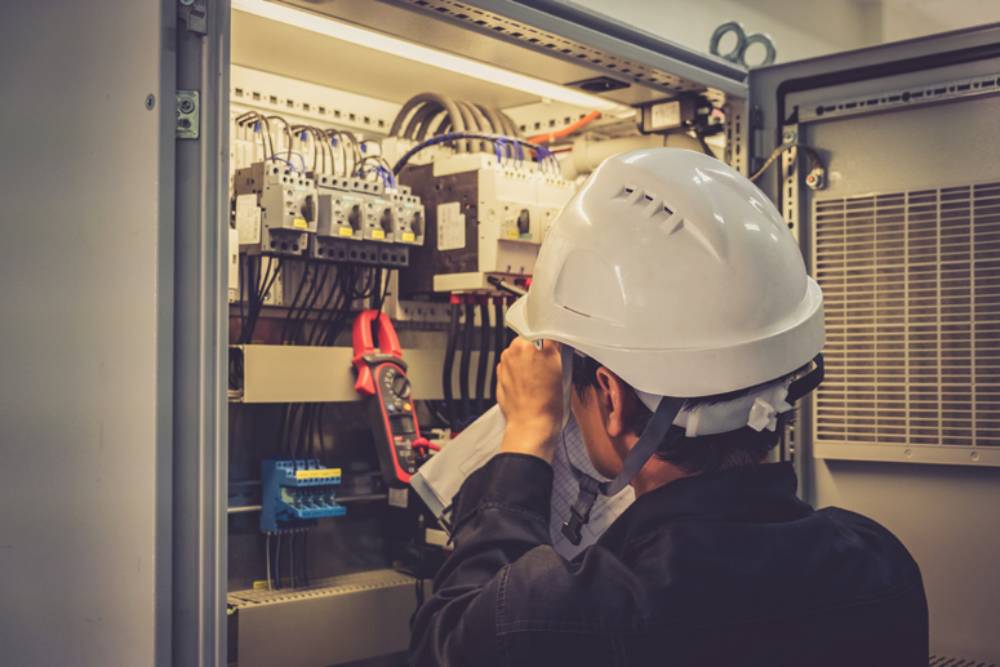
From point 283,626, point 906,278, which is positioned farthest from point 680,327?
point 283,626

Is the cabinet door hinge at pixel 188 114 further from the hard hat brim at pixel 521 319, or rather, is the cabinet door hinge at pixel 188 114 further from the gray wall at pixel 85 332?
the hard hat brim at pixel 521 319

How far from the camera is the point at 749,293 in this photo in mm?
1179

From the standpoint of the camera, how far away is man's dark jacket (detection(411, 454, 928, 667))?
3.56 ft

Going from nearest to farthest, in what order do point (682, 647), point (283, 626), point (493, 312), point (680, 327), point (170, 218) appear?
point (682, 647) → point (680, 327) → point (170, 218) → point (283, 626) → point (493, 312)

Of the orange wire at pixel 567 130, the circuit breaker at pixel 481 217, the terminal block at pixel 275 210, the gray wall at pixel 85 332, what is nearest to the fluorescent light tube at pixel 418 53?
the orange wire at pixel 567 130

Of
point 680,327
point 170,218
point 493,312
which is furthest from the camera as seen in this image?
point 493,312

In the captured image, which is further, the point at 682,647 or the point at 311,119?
the point at 311,119

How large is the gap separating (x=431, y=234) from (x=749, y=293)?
1.51 meters

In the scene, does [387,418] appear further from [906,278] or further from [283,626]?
[906,278]

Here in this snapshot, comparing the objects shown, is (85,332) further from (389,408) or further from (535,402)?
(389,408)

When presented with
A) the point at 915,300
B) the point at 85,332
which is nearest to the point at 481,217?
the point at 915,300

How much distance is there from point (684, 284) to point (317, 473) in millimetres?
1332

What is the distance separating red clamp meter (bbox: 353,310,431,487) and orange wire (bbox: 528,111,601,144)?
95 cm

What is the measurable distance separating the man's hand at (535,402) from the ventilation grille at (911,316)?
3.58ft
